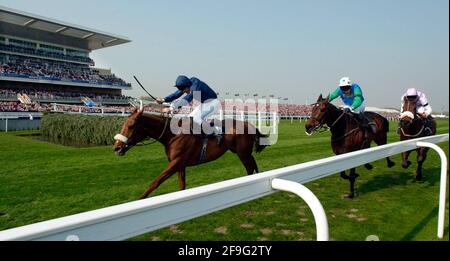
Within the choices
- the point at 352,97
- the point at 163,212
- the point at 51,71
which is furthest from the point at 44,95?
the point at 163,212

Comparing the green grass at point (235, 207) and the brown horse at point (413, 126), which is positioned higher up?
the brown horse at point (413, 126)

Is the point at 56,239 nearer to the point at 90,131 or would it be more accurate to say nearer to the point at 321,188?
the point at 321,188

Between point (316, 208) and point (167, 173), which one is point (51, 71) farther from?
point (316, 208)

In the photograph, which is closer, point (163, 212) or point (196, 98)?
point (163, 212)

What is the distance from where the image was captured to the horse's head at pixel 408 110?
609cm

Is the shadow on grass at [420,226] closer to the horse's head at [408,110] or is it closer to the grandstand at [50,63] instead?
the horse's head at [408,110]

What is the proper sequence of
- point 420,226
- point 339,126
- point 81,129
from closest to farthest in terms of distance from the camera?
1. point 420,226
2. point 339,126
3. point 81,129

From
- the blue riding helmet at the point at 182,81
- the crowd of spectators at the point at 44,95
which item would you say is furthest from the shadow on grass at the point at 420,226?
the crowd of spectators at the point at 44,95

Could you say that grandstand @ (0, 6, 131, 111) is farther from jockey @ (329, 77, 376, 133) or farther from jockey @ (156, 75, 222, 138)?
jockey @ (329, 77, 376, 133)

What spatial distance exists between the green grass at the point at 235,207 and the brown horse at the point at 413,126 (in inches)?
16.5

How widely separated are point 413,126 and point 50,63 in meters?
43.8

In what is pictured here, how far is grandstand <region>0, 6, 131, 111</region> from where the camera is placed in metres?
33.4

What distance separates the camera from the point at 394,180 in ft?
20.3

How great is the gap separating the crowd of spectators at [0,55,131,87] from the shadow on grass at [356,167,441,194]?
3583 centimetres
